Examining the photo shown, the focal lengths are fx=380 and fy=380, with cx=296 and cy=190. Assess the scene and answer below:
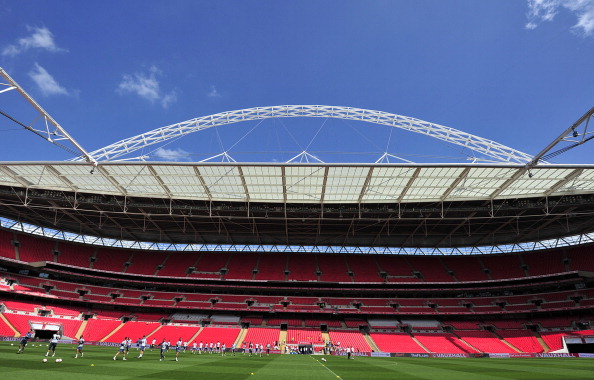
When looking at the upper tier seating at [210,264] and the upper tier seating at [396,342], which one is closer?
the upper tier seating at [396,342]

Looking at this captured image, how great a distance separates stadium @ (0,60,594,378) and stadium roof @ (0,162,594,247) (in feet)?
0.72

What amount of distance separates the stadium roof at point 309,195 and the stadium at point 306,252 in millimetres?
220

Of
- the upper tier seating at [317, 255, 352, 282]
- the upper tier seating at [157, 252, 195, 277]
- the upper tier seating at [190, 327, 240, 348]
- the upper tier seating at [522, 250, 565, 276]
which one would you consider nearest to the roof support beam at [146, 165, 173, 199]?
the upper tier seating at [190, 327, 240, 348]

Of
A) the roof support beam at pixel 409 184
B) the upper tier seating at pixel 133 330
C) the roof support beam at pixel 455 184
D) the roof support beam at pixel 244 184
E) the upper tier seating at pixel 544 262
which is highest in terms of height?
the roof support beam at pixel 455 184

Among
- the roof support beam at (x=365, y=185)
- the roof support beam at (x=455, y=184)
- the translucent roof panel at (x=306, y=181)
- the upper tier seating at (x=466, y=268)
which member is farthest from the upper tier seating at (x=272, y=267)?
the roof support beam at (x=455, y=184)

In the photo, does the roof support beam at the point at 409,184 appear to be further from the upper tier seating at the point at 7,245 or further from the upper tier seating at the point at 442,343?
the upper tier seating at the point at 7,245

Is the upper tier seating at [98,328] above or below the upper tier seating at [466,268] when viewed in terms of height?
below

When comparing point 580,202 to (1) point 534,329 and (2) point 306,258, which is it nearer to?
(1) point 534,329

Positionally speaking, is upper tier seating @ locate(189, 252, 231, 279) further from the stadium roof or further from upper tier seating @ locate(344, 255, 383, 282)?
upper tier seating @ locate(344, 255, 383, 282)

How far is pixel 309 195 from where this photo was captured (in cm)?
3700

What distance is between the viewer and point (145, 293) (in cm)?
5369

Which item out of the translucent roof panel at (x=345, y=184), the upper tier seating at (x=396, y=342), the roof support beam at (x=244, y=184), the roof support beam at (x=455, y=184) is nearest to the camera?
the roof support beam at (x=455, y=184)

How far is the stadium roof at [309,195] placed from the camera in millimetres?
31266

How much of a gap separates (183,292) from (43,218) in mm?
20496
